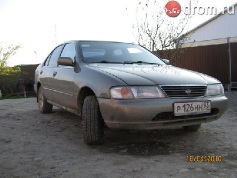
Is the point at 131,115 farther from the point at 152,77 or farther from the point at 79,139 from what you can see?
the point at 79,139

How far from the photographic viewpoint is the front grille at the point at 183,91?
3.57m

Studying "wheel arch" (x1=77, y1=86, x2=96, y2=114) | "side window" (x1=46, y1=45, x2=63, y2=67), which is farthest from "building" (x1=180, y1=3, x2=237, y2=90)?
"wheel arch" (x1=77, y1=86, x2=96, y2=114)

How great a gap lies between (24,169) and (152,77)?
1.73m

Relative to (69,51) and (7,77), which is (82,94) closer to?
(69,51)

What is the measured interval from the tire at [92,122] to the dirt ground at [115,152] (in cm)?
13

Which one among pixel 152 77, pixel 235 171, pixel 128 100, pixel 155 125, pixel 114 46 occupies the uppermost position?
pixel 114 46

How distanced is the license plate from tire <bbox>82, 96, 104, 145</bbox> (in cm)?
92

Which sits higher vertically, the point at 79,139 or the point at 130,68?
the point at 130,68

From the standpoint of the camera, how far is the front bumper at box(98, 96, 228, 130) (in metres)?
3.41

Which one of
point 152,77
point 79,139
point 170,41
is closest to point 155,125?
point 152,77

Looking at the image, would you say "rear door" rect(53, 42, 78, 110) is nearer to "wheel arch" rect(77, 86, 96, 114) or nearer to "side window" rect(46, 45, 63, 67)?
"wheel arch" rect(77, 86, 96, 114)

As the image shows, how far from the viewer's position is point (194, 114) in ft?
12.0

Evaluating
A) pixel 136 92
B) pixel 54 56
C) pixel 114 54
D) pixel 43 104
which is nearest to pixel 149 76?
pixel 136 92

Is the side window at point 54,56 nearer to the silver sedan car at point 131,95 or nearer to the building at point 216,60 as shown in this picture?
the silver sedan car at point 131,95
